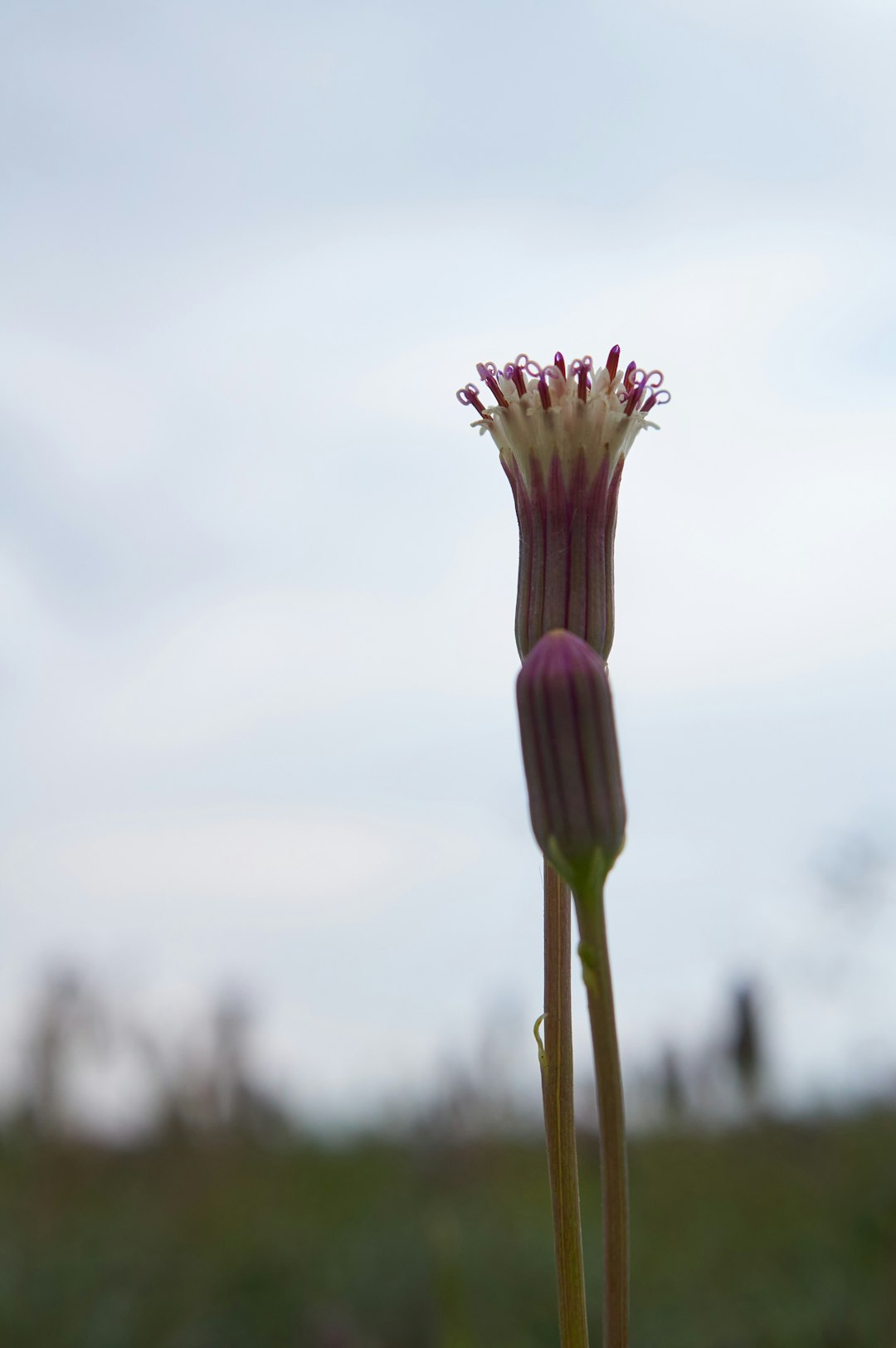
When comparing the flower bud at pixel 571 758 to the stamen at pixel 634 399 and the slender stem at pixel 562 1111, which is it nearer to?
the slender stem at pixel 562 1111

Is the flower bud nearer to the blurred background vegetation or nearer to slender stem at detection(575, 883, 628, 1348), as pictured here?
slender stem at detection(575, 883, 628, 1348)

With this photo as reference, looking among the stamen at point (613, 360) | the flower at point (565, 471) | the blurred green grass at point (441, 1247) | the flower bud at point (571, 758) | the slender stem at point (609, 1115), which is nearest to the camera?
the slender stem at point (609, 1115)

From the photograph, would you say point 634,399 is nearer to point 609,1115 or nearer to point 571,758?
point 571,758

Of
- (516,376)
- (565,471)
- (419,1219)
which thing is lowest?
(419,1219)

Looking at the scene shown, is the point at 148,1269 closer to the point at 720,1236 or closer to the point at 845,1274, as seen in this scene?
the point at 720,1236

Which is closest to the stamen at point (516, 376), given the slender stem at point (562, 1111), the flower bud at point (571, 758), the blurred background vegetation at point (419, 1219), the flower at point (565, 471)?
the flower at point (565, 471)

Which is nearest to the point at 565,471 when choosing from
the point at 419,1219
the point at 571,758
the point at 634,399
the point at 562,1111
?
the point at 634,399
